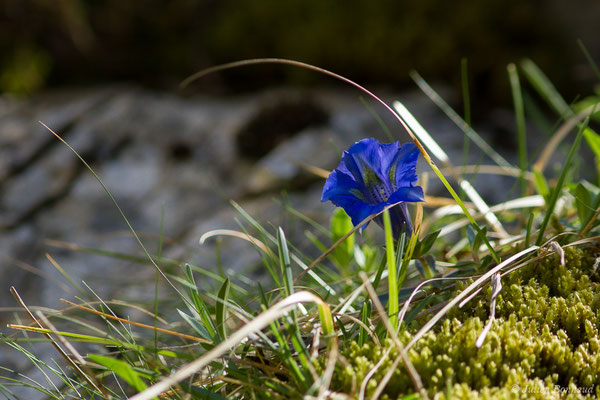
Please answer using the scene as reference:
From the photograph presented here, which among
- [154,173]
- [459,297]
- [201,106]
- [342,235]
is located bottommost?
[154,173]

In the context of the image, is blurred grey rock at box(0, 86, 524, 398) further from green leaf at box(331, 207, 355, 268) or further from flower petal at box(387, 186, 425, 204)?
flower petal at box(387, 186, 425, 204)

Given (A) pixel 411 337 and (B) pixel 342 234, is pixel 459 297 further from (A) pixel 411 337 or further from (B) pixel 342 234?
(B) pixel 342 234

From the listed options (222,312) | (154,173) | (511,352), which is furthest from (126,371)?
(154,173)

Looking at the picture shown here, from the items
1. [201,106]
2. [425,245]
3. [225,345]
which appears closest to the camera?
[225,345]

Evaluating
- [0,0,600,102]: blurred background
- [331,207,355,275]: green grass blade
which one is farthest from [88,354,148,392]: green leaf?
[0,0,600,102]: blurred background

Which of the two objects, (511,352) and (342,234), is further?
(342,234)

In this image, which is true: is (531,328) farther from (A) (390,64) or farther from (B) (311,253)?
(A) (390,64)

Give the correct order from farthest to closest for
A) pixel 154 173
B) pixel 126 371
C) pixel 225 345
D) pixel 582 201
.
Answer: pixel 154 173 → pixel 582 201 → pixel 126 371 → pixel 225 345
